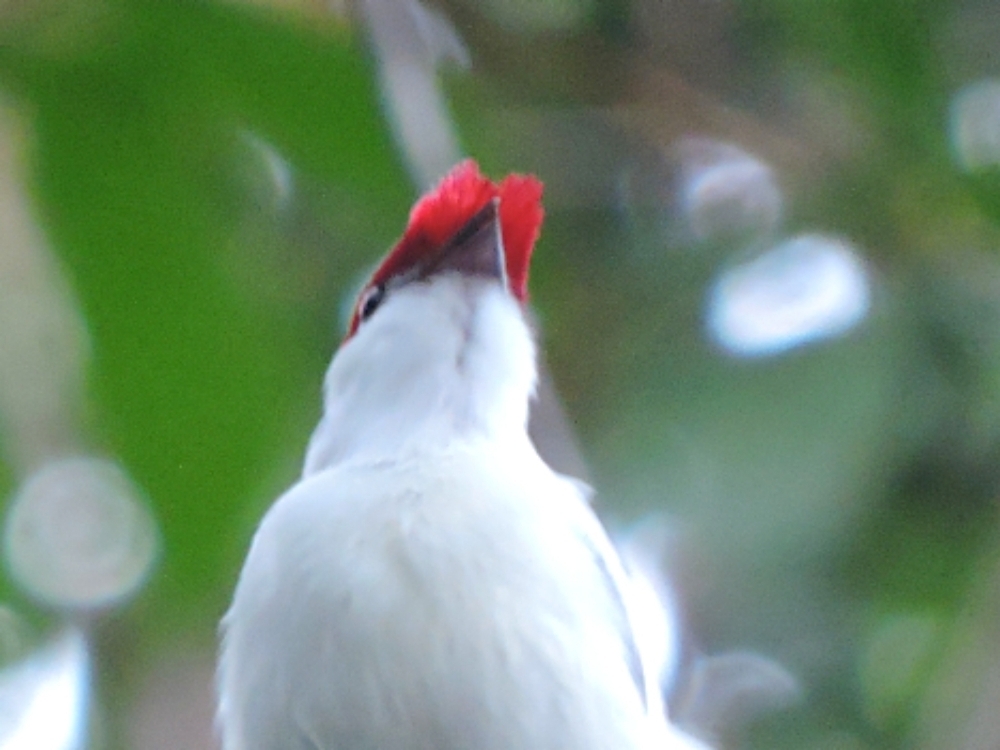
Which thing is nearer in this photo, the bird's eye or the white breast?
the white breast

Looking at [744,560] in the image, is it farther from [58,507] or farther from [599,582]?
[58,507]

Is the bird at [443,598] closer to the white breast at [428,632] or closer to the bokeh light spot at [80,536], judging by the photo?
the white breast at [428,632]

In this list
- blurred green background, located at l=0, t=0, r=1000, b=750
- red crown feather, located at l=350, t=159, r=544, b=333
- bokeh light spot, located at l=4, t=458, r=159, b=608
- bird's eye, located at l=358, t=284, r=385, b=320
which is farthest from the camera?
bird's eye, located at l=358, t=284, r=385, b=320

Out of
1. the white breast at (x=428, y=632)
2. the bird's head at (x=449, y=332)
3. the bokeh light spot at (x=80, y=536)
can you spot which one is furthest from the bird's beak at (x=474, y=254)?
the bokeh light spot at (x=80, y=536)

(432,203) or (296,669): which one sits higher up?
(432,203)

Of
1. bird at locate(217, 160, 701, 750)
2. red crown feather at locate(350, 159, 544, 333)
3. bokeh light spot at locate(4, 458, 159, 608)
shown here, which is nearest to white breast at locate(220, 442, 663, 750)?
bird at locate(217, 160, 701, 750)

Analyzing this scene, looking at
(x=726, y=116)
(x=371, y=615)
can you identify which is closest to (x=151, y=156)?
(x=371, y=615)

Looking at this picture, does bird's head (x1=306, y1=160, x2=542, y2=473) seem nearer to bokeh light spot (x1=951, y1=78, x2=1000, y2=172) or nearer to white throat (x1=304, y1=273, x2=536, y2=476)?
white throat (x1=304, y1=273, x2=536, y2=476)

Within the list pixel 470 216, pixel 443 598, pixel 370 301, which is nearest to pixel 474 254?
pixel 470 216
